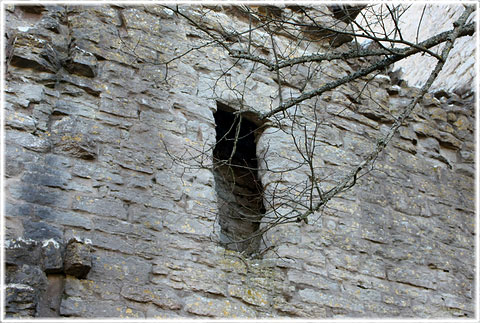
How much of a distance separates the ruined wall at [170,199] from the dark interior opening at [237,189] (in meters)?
0.23

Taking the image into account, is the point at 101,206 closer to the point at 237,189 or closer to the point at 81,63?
the point at 81,63

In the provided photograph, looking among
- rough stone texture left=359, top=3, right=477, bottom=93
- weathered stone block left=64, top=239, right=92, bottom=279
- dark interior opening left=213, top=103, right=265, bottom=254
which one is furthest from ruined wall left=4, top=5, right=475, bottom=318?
rough stone texture left=359, top=3, right=477, bottom=93

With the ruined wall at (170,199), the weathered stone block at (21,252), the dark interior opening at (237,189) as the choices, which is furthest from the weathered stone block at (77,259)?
the dark interior opening at (237,189)

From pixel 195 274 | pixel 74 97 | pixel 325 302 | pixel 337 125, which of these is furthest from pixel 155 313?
pixel 337 125

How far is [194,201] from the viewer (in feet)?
12.7

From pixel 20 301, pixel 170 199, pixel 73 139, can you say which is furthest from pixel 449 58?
pixel 20 301

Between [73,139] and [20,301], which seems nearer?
[20,301]

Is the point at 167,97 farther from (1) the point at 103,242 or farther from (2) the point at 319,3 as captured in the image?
(2) the point at 319,3

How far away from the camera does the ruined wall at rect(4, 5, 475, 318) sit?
10.8 ft

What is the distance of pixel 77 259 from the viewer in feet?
10.4

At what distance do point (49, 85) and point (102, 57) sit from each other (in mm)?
489

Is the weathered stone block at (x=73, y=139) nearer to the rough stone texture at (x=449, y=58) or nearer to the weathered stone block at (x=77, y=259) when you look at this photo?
the weathered stone block at (x=77, y=259)

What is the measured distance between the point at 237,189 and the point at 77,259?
68.4 inches

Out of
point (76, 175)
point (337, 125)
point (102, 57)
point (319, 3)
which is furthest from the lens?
point (319, 3)
